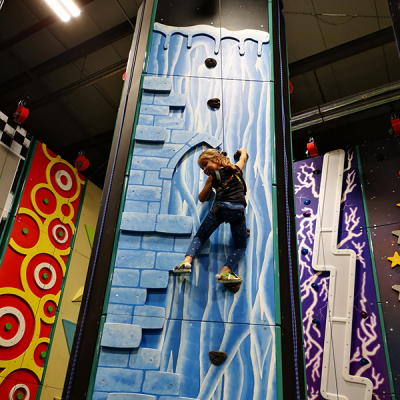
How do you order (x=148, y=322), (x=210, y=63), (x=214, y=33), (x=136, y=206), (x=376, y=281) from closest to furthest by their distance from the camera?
1. (x=148, y=322)
2. (x=136, y=206)
3. (x=210, y=63)
4. (x=214, y=33)
5. (x=376, y=281)

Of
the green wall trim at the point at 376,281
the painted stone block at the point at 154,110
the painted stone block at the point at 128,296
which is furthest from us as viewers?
the green wall trim at the point at 376,281

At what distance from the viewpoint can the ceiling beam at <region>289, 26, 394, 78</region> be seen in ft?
18.7

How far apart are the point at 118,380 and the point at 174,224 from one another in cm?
113

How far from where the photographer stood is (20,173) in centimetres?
593

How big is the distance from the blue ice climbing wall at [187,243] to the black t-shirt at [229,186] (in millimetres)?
229

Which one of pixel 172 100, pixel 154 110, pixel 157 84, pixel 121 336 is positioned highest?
pixel 157 84

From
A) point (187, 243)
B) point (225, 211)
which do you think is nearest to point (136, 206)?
point (187, 243)

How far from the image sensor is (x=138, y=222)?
9.91 feet

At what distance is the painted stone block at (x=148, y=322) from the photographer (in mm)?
2686

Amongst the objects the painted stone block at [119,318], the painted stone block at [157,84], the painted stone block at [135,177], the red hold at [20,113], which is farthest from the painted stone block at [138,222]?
the red hold at [20,113]

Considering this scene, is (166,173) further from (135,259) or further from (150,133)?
(135,259)

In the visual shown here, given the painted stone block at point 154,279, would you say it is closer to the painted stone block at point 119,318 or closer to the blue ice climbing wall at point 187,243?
the blue ice climbing wall at point 187,243

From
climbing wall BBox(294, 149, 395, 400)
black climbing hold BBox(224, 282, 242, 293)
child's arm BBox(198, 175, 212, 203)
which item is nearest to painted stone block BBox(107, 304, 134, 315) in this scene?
black climbing hold BBox(224, 282, 242, 293)

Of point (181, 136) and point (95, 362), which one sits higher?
point (181, 136)
